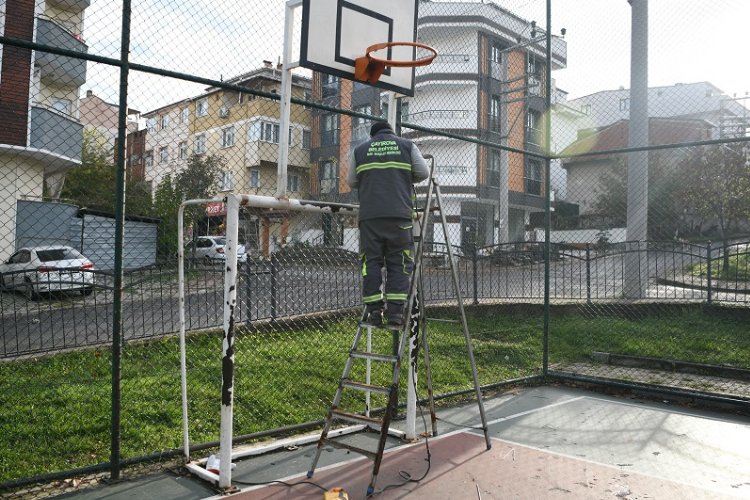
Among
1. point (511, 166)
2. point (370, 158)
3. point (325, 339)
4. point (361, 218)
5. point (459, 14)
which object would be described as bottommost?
point (325, 339)

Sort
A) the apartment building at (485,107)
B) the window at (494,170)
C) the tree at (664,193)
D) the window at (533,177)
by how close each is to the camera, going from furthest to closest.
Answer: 1. the window at (533,177)
2. the window at (494,170)
3. the apartment building at (485,107)
4. the tree at (664,193)

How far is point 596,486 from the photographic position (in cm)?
399

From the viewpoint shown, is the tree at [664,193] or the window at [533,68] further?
the window at [533,68]

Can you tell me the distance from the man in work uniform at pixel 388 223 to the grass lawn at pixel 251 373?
1.72 meters

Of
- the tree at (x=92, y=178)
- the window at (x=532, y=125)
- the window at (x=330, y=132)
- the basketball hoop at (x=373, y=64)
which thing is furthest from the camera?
the window at (x=532, y=125)

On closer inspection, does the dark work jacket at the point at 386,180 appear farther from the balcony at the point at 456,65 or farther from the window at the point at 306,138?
the balcony at the point at 456,65

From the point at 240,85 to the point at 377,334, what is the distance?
14.9 ft

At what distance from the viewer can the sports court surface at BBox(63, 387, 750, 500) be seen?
3857mm

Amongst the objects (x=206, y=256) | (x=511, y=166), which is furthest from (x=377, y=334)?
(x=511, y=166)

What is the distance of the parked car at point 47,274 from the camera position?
6.62 m

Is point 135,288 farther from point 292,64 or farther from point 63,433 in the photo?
point 292,64

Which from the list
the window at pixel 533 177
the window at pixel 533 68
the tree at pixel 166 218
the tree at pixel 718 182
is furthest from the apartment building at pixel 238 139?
the window at pixel 533 68

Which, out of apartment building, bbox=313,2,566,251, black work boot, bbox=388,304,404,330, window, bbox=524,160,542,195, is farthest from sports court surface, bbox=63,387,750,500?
window, bbox=524,160,542,195

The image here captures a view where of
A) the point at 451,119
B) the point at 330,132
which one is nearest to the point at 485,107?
the point at 451,119
